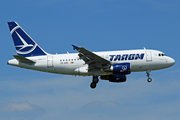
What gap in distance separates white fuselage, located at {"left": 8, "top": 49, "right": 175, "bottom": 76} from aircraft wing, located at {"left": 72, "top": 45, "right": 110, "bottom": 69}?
38.5 inches

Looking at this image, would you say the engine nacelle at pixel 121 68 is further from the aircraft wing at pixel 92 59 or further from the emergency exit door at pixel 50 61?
the emergency exit door at pixel 50 61

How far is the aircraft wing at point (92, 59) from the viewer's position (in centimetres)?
5099

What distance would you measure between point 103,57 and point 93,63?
5.90ft

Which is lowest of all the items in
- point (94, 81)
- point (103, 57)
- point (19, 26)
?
point (94, 81)

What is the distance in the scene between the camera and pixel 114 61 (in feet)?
175

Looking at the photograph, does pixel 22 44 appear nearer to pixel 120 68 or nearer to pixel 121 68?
pixel 120 68

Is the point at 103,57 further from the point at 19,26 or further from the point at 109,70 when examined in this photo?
the point at 19,26

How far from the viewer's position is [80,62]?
53906mm

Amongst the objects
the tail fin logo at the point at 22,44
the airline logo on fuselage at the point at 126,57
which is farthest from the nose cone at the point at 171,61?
the tail fin logo at the point at 22,44

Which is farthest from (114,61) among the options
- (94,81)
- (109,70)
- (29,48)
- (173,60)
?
(29,48)

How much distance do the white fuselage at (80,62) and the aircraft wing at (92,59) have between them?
98 cm

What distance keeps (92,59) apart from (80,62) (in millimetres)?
2286

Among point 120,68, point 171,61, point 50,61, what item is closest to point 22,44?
point 50,61

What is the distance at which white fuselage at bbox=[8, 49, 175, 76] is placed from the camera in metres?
53.5
